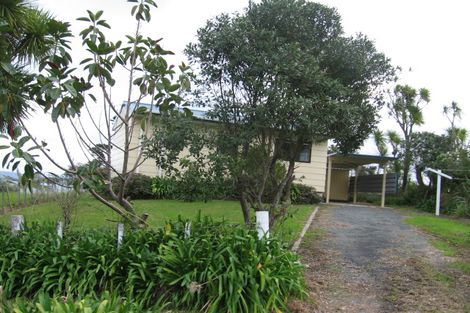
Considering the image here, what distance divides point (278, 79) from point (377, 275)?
332cm

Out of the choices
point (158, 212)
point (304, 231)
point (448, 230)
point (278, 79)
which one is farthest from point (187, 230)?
point (448, 230)

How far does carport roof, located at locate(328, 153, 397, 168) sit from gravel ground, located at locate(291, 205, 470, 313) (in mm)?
8703

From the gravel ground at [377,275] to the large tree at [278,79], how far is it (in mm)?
1386

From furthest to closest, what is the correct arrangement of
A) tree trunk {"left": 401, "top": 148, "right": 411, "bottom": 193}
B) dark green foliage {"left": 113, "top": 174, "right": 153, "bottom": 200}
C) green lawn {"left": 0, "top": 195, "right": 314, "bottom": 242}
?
tree trunk {"left": 401, "top": 148, "right": 411, "bottom": 193} → dark green foliage {"left": 113, "top": 174, "right": 153, "bottom": 200} → green lawn {"left": 0, "top": 195, "right": 314, "bottom": 242}

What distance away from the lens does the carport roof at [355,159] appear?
20.2m

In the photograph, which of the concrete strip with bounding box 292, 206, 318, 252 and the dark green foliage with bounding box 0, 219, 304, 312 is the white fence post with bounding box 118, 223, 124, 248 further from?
the concrete strip with bounding box 292, 206, 318, 252

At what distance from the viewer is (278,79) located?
675 centimetres

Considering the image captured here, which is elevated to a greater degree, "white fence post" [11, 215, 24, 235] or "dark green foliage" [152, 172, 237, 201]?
"dark green foliage" [152, 172, 237, 201]

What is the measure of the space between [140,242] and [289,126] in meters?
2.69

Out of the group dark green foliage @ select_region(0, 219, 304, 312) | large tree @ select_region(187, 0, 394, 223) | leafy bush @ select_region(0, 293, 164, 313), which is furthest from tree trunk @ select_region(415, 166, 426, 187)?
leafy bush @ select_region(0, 293, 164, 313)

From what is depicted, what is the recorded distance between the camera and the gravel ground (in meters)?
6.04

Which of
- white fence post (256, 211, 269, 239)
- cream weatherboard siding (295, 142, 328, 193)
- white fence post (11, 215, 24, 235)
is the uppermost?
cream weatherboard siding (295, 142, 328, 193)

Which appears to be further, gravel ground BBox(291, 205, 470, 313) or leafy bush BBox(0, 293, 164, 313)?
gravel ground BBox(291, 205, 470, 313)

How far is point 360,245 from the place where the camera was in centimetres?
983
